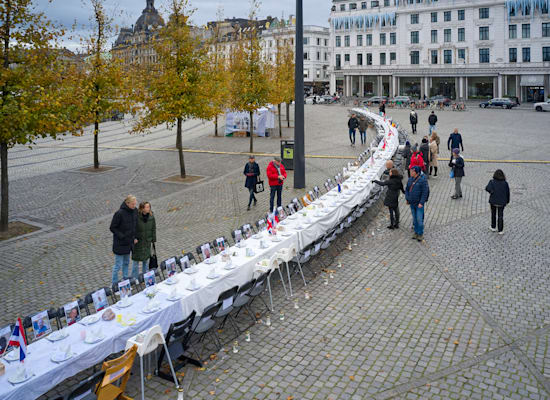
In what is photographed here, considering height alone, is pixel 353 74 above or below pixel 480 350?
above

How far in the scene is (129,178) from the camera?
22.1 meters

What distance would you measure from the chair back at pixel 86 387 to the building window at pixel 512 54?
7386 cm

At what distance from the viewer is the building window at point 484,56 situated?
70.5 meters

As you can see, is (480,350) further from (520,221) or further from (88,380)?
(520,221)

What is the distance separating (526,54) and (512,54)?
5.65ft

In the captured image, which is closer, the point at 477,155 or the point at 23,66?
the point at 23,66

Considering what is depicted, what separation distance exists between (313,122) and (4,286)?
3658 cm

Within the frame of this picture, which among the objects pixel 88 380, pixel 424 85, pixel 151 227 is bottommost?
pixel 88 380

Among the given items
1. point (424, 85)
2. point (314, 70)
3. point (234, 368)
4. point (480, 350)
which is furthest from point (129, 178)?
point (314, 70)

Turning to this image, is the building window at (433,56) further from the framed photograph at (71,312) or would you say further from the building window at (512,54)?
the framed photograph at (71,312)

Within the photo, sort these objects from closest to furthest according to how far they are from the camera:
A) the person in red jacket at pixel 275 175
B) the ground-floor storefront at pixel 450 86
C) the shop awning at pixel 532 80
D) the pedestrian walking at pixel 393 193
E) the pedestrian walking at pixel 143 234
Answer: the pedestrian walking at pixel 143 234 < the pedestrian walking at pixel 393 193 < the person in red jacket at pixel 275 175 < the shop awning at pixel 532 80 < the ground-floor storefront at pixel 450 86

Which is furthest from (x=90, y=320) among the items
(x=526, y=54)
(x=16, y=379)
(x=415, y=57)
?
(x=415, y=57)

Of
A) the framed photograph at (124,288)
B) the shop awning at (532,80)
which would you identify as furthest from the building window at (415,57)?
the framed photograph at (124,288)

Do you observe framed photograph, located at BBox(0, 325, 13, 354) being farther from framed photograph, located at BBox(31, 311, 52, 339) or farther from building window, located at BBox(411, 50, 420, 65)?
building window, located at BBox(411, 50, 420, 65)
